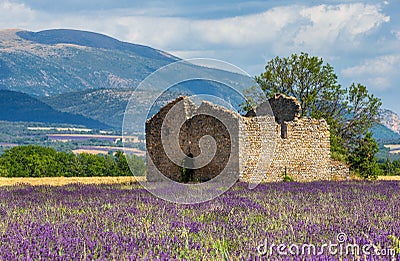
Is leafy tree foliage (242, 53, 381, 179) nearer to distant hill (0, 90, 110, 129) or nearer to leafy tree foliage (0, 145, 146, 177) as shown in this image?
leafy tree foliage (0, 145, 146, 177)

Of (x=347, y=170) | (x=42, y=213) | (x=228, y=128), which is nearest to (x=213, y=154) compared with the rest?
(x=228, y=128)

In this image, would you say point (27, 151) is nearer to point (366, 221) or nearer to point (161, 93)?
point (161, 93)

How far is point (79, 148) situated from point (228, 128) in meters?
93.9

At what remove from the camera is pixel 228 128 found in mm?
16188

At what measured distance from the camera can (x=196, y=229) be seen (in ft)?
17.9

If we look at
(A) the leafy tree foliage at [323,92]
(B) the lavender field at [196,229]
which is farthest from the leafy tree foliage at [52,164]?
(B) the lavender field at [196,229]

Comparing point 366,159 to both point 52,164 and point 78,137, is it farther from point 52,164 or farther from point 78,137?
point 78,137

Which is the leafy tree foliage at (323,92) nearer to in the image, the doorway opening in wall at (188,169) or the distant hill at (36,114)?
the doorway opening in wall at (188,169)

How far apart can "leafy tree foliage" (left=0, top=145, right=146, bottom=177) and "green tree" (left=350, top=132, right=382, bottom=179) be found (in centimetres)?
963

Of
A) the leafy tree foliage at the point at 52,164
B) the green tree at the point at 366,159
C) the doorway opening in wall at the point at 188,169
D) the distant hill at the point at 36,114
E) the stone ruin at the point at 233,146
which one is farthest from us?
the distant hill at the point at 36,114

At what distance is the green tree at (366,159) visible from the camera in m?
20.3

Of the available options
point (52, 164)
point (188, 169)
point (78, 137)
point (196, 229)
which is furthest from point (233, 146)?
point (78, 137)

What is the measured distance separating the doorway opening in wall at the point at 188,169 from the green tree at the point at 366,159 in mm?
6544

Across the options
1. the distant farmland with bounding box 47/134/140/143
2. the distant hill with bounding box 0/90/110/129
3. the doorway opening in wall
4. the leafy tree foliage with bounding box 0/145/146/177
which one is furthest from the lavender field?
the distant hill with bounding box 0/90/110/129
